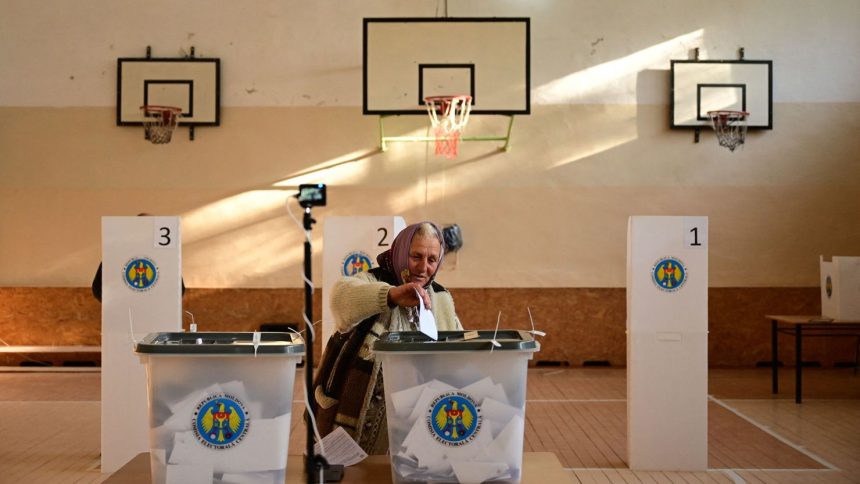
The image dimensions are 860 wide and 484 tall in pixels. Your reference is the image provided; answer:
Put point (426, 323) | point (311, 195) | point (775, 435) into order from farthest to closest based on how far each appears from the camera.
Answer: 1. point (775, 435)
2. point (426, 323)
3. point (311, 195)

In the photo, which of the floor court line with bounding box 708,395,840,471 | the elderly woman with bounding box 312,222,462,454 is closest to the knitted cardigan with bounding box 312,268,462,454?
the elderly woman with bounding box 312,222,462,454

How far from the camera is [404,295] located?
2445 millimetres

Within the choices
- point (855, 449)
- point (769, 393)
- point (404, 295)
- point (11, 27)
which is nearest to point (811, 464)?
point (855, 449)

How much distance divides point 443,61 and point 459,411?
20.3ft

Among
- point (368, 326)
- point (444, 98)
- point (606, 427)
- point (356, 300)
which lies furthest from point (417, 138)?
point (356, 300)

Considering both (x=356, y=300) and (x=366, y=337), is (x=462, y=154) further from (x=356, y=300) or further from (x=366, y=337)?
(x=356, y=300)

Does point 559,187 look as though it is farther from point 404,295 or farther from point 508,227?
point 404,295

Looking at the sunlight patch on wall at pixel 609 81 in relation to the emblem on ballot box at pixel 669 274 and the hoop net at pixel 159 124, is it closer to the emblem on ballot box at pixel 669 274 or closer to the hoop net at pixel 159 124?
the hoop net at pixel 159 124

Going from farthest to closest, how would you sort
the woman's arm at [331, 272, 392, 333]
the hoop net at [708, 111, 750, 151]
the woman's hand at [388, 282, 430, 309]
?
the hoop net at [708, 111, 750, 151], the woman's arm at [331, 272, 392, 333], the woman's hand at [388, 282, 430, 309]

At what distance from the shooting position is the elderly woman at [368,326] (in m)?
2.60

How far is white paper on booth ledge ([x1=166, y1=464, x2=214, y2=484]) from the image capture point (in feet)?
6.18

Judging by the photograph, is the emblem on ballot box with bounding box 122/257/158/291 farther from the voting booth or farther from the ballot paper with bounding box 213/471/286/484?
the voting booth

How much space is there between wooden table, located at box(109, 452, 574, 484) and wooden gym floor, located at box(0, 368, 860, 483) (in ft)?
8.65

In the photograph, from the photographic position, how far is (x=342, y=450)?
7.09 feet
